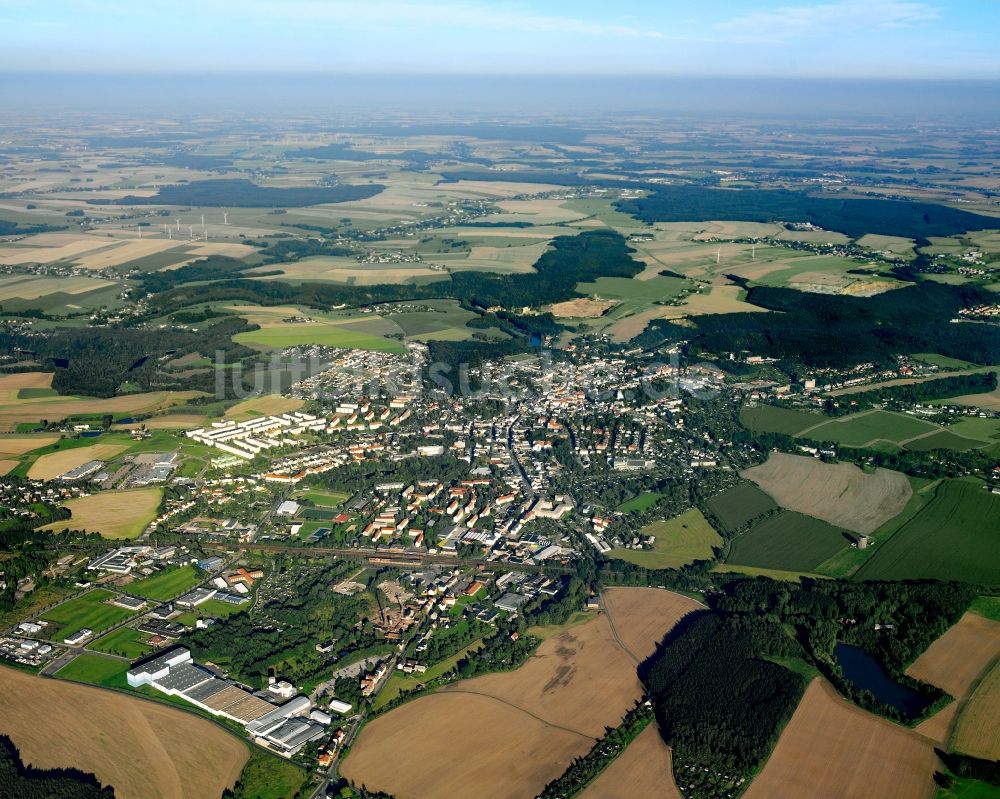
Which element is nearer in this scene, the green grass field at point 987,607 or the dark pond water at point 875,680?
the dark pond water at point 875,680

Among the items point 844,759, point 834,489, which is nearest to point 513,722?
point 844,759

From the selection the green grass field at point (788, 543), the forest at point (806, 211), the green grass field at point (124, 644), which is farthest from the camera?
Result: the forest at point (806, 211)

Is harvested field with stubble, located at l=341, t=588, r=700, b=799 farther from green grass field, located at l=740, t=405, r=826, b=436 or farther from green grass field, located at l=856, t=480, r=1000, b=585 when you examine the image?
green grass field, located at l=740, t=405, r=826, b=436

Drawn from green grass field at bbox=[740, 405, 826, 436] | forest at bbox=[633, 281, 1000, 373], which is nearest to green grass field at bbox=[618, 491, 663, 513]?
green grass field at bbox=[740, 405, 826, 436]

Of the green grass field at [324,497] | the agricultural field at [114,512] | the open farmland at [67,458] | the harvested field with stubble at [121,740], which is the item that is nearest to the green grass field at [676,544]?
the green grass field at [324,497]

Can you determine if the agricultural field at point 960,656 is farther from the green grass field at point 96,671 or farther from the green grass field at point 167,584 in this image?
the green grass field at point 167,584

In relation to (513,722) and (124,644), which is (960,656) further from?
(124,644)
